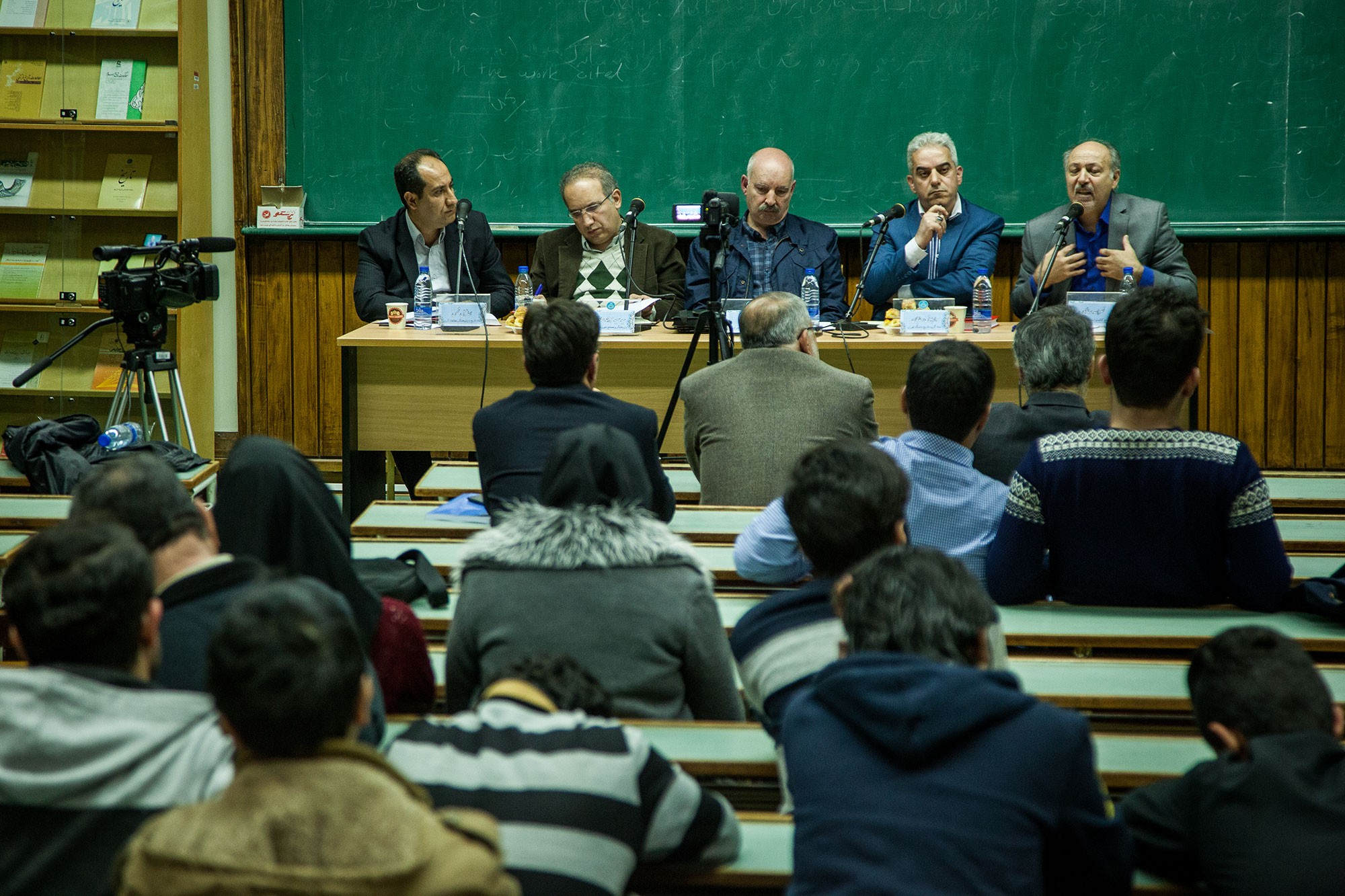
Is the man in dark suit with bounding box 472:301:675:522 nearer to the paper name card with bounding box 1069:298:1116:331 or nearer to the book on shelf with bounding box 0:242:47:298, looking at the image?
the paper name card with bounding box 1069:298:1116:331

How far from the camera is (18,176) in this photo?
228 inches

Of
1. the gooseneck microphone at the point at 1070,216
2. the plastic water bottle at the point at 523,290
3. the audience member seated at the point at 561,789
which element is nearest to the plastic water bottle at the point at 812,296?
the gooseneck microphone at the point at 1070,216

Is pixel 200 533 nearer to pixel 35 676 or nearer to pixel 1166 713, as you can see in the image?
pixel 35 676

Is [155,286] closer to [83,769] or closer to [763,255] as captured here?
[763,255]

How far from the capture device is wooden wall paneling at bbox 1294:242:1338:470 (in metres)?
5.88

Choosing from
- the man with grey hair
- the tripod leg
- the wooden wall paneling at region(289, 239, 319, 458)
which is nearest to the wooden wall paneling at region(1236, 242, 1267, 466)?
the man with grey hair

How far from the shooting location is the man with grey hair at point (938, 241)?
5.23 m

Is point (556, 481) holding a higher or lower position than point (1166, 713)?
higher

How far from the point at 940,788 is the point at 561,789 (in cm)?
37

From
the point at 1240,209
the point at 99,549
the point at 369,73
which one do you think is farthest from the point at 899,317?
the point at 99,549

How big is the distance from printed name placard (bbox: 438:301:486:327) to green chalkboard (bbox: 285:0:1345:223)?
150 cm

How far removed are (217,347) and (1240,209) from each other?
4676 mm

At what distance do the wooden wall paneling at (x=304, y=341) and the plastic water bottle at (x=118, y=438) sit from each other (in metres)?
1.79

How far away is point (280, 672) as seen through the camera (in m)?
1.14
